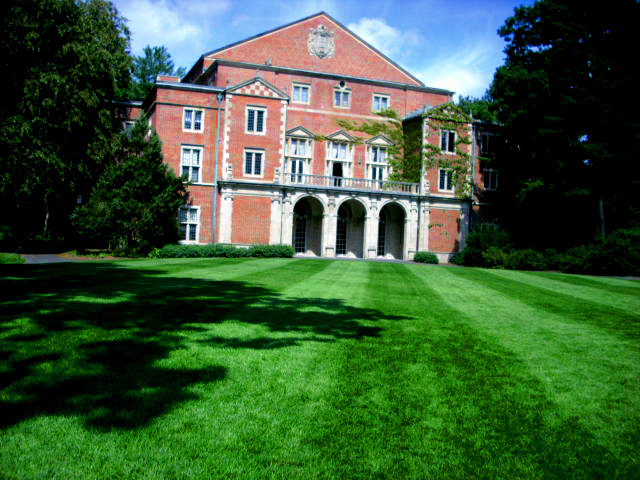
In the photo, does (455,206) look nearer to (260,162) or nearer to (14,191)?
(260,162)

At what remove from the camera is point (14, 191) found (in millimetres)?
28609

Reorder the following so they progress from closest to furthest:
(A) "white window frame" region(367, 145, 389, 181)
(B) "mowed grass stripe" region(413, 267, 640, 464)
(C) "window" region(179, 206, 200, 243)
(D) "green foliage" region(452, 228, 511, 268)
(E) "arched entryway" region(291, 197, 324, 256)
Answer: (B) "mowed grass stripe" region(413, 267, 640, 464) < (D) "green foliage" region(452, 228, 511, 268) < (C) "window" region(179, 206, 200, 243) < (E) "arched entryway" region(291, 197, 324, 256) < (A) "white window frame" region(367, 145, 389, 181)

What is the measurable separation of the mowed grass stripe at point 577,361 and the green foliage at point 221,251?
21173 mm

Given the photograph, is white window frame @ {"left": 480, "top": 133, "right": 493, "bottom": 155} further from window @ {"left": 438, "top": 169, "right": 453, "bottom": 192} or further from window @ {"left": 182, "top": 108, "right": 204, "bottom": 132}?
window @ {"left": 182, "top": 108, "right": 204, "bottom": 132}

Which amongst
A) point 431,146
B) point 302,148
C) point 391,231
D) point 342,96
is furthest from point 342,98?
point 391,231

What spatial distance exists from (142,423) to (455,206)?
37091 mm

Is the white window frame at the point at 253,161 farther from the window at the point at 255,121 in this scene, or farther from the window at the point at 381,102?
the window at the point at 381,102

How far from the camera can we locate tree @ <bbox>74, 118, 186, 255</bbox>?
28750 mm

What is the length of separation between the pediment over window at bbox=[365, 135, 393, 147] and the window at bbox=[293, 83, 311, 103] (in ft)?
18.4

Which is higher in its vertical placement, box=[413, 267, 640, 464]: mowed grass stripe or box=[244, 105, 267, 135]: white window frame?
box=[244, 105, 267, 135]: white window frame

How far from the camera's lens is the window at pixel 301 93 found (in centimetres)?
3884

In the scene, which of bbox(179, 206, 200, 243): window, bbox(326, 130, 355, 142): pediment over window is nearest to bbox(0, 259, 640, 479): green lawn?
bbox(179, 206, 200, 243): window

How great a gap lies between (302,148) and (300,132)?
45.9 inches

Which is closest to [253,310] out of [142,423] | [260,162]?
[142,423]
